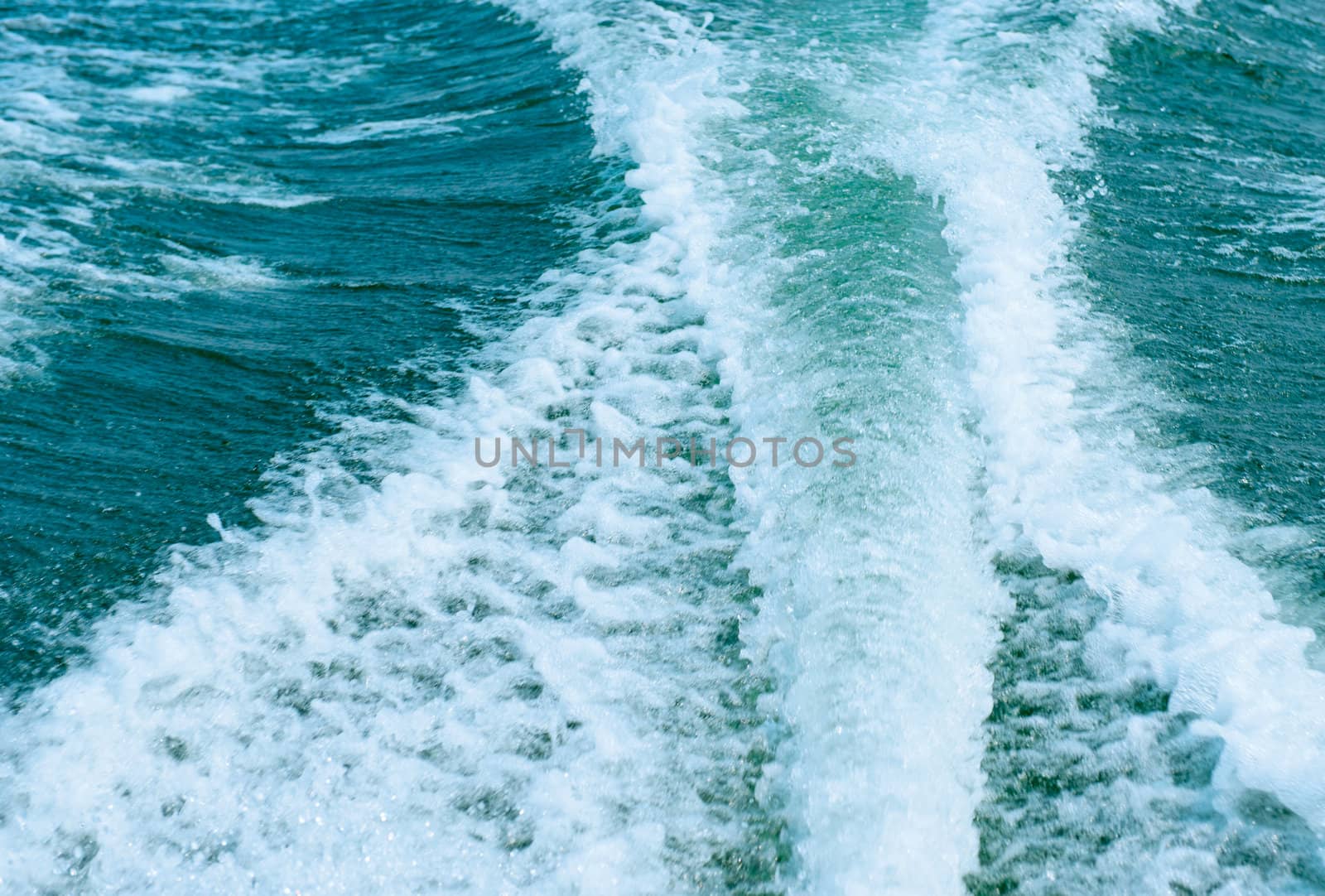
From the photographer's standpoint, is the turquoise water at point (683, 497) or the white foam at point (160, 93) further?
the white foam at point (160, 93)

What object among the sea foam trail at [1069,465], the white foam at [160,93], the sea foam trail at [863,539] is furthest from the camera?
the white foam at [160,93]

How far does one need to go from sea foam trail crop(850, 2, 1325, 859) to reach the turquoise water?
0.06ft

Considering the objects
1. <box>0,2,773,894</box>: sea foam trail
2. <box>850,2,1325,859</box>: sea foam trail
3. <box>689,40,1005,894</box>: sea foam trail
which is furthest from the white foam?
<box>850,2,1325,859</box>: sea foam trail

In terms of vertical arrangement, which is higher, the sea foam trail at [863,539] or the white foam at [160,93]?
the white foam at [160,93]

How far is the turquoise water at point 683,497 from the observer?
3.11 m

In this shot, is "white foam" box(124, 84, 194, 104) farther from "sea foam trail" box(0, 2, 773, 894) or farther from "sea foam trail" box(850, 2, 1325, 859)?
"sea foam trail" box(850, 2, 1325, 859)

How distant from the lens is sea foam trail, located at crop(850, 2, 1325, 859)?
326 centimetres

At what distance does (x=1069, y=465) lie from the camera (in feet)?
13.9

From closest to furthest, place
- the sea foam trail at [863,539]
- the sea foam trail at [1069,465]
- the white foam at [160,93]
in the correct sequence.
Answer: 1. the sea foam trail at [863,539]
2. the sea foam trail at [1069,465]
3. the white foam at [160,93]

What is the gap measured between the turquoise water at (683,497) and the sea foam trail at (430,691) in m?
0.02

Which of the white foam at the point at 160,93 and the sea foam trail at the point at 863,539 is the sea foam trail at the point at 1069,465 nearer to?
the sea foam trail at the point at 863,539

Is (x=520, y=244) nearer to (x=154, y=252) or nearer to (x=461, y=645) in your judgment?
(x=154, y=252)

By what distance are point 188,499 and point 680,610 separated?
78.7 inches

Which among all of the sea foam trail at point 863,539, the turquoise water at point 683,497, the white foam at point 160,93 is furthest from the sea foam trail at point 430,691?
the white foam at point 160,93
